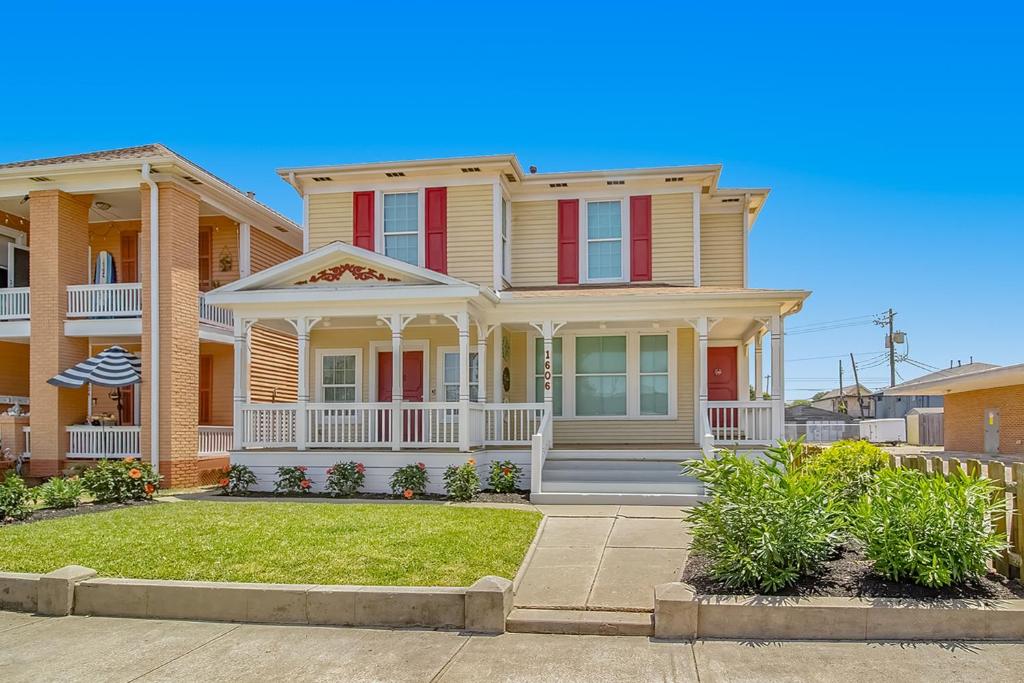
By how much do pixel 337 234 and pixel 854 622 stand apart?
13.7 m

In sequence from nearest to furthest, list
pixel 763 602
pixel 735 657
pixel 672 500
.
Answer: pixel 735 657, pixel 763 602, pixel 672 500

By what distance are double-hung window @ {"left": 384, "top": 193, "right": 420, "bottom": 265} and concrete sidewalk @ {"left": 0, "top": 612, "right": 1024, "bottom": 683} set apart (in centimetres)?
1138

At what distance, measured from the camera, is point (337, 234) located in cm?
1767

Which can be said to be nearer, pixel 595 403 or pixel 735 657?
pixel 735 657

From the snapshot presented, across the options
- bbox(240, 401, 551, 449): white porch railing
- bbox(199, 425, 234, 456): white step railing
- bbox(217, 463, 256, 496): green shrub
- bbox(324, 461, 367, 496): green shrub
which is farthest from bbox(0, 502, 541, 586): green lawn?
bbox(199, 425, 234, 456): white step railing

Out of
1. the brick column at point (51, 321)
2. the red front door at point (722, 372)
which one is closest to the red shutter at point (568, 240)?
the red front door at point (722, 372)

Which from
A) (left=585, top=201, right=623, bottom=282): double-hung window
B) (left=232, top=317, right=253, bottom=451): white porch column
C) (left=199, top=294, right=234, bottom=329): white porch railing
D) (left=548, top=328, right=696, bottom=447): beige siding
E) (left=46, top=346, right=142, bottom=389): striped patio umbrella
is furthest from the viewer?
(left=199, top=294, right=234, bottom=329): white porch railing

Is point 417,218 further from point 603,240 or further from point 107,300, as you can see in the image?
point 107,300

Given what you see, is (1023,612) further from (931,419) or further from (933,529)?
(931,419)

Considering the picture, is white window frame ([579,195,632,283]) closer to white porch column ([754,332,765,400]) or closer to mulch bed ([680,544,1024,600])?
white porch column ([754,332,765,400])

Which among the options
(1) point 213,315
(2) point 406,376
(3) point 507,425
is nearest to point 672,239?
(3) point 507,425

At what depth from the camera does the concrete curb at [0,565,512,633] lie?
A: 22.3 feet

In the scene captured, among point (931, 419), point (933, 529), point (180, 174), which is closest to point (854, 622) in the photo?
point (933, 529)

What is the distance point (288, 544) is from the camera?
9023 millimetres
